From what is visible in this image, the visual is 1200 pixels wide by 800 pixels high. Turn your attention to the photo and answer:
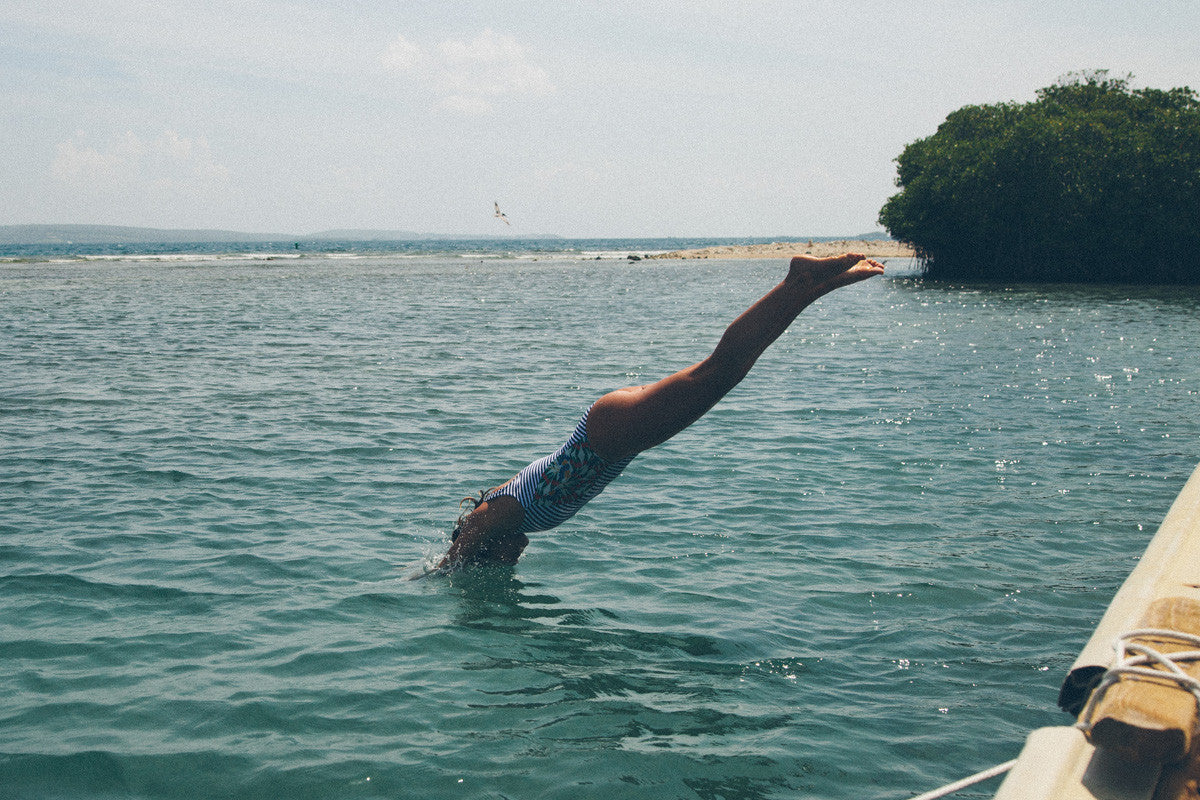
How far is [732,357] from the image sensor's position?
5.46m

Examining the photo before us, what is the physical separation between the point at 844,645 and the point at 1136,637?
3.09m

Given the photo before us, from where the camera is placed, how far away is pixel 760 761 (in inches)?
201

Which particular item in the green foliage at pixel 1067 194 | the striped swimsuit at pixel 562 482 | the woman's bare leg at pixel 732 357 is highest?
the green foliage at pixel 1067 194

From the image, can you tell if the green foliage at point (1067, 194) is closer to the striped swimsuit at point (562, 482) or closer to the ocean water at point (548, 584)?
the ocean water at point (548, 584)

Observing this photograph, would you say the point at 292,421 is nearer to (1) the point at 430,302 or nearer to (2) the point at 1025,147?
(1) the point at 430,302

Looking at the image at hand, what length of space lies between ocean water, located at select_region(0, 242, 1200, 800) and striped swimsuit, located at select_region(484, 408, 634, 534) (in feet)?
2.92

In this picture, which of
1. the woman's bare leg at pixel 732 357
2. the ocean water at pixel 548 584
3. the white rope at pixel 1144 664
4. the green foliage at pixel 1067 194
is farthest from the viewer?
the green foliage at pixel 1067 194

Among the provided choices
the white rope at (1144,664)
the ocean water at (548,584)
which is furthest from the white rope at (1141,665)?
the ocean water at (548,584)

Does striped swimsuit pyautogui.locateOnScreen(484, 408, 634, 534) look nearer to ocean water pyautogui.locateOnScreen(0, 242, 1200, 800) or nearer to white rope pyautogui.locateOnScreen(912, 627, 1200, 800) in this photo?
ocean water pyautogui.locateOnScreen(0, 242, 1200, 800)

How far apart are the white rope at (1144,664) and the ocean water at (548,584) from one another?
5.74 ft

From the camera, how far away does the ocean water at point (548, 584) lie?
5.18 metres

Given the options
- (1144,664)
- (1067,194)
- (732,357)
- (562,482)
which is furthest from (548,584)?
(1067,194)

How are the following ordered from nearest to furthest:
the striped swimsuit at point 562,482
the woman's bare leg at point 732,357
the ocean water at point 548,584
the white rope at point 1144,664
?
the white rope at point 1144,664 < the ocean water at point 548,584 < the woman's bare leg at point 732,357 < the striped swimsuit at point 562,482

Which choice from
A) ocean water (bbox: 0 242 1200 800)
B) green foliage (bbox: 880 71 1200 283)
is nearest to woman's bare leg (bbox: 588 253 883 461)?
ocean water (bbox: 0 242 1200 800)
